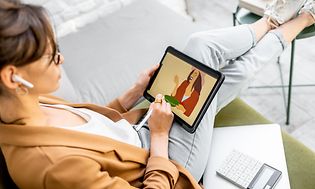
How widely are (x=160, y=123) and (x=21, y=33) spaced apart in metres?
0.51

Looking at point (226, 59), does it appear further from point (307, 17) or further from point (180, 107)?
point (307, 17)

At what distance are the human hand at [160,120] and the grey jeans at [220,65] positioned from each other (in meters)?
0.04

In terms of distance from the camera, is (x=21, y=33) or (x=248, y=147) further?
(x=248, y=147)

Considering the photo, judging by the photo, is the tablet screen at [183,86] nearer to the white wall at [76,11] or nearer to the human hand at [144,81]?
the human hand at [144,81]

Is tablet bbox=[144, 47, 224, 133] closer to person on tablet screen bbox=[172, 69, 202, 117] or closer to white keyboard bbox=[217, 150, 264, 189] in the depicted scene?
person on tablet screen bbox=[172, 69, 202, 117]

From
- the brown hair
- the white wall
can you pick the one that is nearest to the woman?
the brown hair

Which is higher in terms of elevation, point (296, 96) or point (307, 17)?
point (307, 17)

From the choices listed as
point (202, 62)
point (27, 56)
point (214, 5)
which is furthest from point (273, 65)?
point (27, 56)

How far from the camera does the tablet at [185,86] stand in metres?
1.14

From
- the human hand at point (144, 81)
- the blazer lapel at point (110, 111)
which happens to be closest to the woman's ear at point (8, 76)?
the blazer lapel at point (110, 111)

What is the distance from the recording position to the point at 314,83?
184 centimetres

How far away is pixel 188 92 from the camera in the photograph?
1188 millimetres

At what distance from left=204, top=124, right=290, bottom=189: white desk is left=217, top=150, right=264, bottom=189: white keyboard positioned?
0.06 ft

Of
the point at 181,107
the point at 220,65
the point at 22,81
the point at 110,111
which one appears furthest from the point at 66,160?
the point at 220,65
